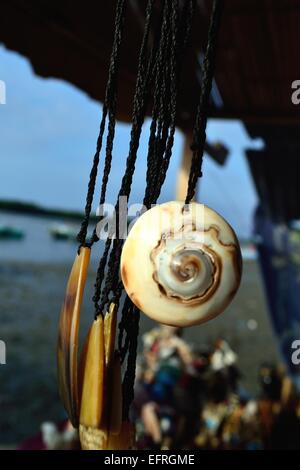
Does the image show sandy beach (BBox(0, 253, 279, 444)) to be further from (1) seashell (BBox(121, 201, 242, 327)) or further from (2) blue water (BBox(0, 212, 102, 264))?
(1) seashell (BBox(121, 201, 242, 327))

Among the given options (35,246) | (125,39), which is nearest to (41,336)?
(35,246)

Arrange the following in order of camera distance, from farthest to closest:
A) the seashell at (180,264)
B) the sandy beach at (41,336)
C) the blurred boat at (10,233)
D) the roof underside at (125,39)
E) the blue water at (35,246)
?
the blue water at (35,246)
the blurred boat at (10,233)
the sandy beach at (41,336)
the roof underside at (125,39)
the seashell at (180,264)

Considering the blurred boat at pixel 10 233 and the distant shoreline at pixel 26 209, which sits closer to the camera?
the distant shoreline at pixel 26 209

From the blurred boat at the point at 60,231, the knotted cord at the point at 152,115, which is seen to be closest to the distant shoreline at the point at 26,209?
the blurred boat at the point at 60,231

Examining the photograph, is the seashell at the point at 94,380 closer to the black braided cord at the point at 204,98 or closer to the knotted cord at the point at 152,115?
the knotted cord at the point at 152,115

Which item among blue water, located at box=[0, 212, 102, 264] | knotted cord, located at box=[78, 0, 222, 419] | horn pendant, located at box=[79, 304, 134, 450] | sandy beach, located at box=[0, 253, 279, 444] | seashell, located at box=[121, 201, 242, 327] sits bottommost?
sandy beach, located at box=[0, 253, 279, 444]

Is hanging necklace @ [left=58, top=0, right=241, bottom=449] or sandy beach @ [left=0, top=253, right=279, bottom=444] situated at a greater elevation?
hanging necklace @ [left=58, top=0, right=241, bottom=449]

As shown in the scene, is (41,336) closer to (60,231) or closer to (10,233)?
(10,233)

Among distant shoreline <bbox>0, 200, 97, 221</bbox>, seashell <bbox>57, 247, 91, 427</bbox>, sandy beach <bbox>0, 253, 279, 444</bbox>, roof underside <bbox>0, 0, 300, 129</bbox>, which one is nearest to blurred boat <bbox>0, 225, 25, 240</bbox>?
sandy beach <bbox>0, 253, 279, 444</bbox>
